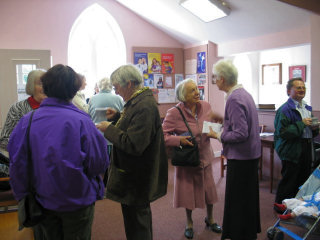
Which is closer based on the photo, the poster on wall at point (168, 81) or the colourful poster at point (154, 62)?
the colourful poster at point (154, 62)

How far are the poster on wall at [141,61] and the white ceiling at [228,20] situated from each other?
61 cm

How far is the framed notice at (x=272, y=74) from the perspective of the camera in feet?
A: 23.1

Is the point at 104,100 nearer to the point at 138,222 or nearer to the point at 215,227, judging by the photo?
the point at 215,227

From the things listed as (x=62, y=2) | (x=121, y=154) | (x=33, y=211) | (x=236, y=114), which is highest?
(x=62, y=2)

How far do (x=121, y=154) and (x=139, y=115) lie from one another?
0.86ft

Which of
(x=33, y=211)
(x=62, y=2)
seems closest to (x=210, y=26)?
(x=62, y=2)

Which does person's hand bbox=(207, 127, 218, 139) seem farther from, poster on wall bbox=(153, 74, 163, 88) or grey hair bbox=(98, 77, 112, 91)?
poster on wall bbox=(153, 74, 163, 88)

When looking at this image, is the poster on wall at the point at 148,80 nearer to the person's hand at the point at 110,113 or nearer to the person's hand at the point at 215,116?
the person's hand at the point at 215,116

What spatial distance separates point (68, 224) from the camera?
1445 millimetres

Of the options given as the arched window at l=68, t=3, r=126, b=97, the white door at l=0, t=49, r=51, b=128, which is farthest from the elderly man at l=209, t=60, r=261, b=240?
the arched window at l=68, t=3, r=126, b=97

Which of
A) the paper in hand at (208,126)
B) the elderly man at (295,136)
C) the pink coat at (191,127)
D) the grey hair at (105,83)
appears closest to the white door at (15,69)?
the grey hair at (105,83)

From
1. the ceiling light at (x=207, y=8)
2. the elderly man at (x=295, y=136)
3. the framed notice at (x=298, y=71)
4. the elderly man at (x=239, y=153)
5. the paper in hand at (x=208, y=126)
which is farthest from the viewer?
the framed notice at (x=298, y=71)

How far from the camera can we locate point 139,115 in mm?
1655

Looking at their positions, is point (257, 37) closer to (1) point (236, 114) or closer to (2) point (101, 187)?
(1) point (236, 114)
